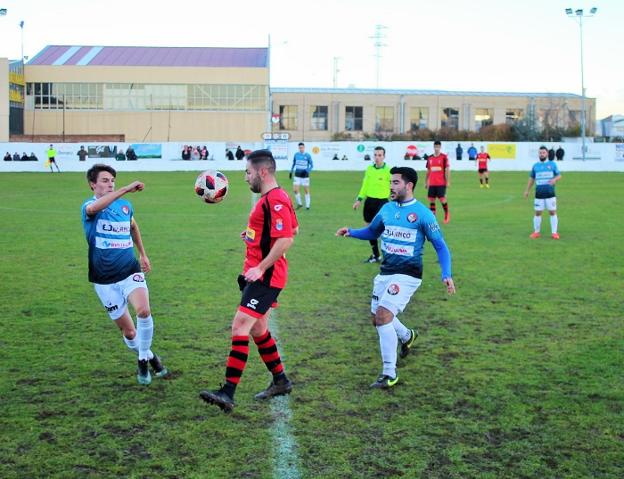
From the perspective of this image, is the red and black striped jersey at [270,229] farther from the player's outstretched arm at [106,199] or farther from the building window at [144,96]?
the building window at [144,96]

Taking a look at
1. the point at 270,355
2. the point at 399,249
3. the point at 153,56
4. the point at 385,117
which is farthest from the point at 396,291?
the point at 385,117

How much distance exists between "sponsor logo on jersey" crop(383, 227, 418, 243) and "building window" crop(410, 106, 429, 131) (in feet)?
284

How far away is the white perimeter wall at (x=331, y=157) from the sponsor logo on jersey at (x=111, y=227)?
46.6m

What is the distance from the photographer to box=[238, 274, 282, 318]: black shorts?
21.2 ft

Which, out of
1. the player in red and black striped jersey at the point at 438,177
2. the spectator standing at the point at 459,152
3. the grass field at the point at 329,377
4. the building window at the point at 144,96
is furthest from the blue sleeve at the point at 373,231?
the building window at the point at 144,96

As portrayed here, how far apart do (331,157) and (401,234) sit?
4868 cm

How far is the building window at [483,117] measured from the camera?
9488 centimetres

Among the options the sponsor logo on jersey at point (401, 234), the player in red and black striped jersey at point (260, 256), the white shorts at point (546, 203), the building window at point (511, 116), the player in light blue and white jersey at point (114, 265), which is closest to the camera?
the player in red and black striped jersey at point (260, 256)

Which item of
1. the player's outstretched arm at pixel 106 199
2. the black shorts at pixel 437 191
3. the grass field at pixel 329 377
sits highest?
the black shorts at pixel 437 191

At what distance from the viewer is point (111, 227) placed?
7.05m

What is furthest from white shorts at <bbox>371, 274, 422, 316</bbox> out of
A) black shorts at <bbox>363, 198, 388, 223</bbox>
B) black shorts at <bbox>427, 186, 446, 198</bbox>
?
black shorts at <bbox>427, 186, 446, 198</bbox>

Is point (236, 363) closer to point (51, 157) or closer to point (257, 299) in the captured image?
point (257, 299)

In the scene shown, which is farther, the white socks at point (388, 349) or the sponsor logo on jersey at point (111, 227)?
the white socks at point (388, 349)

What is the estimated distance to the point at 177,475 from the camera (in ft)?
17.0
